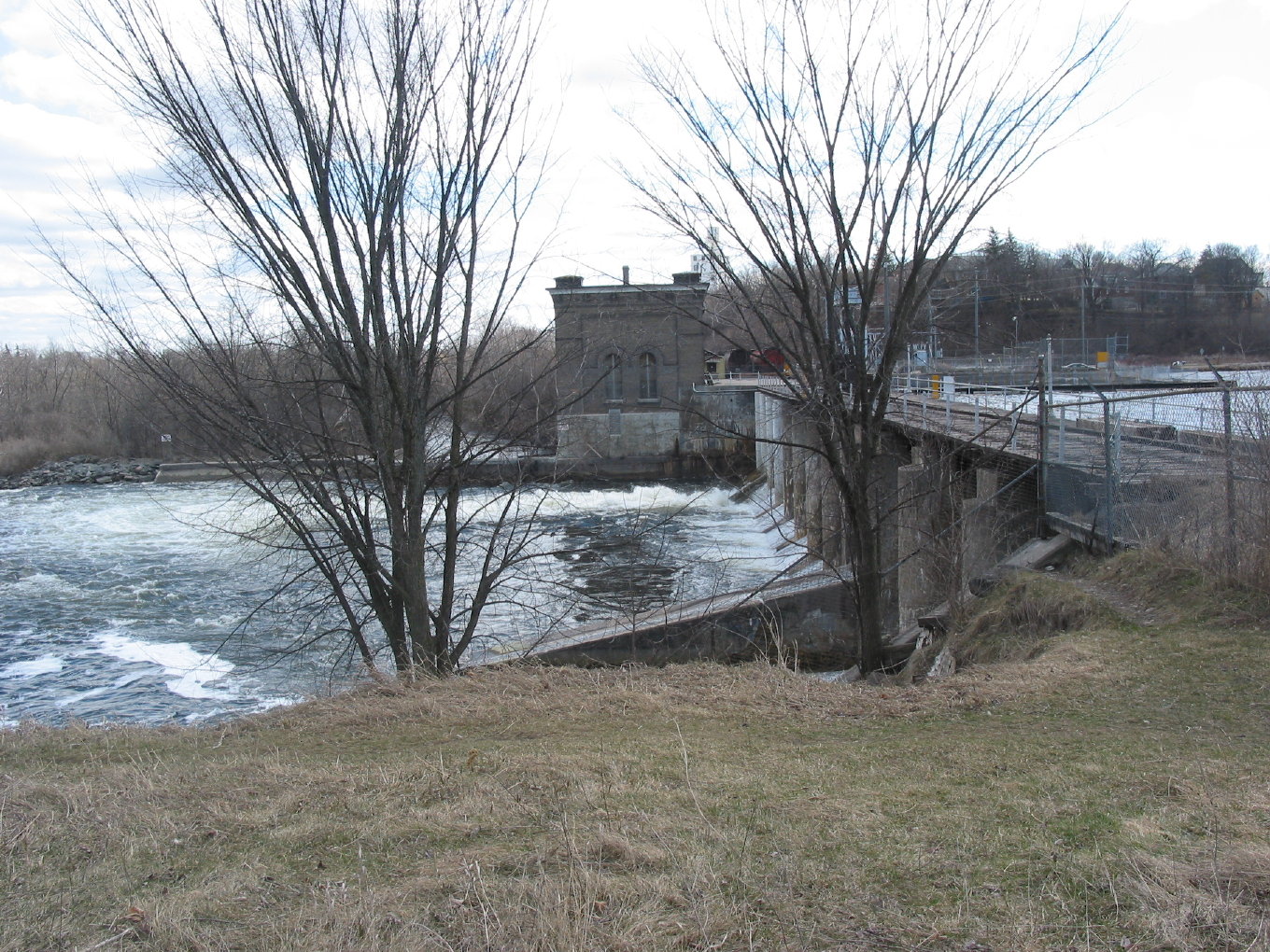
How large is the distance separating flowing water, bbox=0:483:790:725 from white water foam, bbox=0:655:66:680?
1.3 inches

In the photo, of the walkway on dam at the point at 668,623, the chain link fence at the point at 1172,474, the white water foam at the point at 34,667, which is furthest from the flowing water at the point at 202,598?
the chain link fence at the point at 1172,474

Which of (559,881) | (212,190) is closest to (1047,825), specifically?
(559,881)

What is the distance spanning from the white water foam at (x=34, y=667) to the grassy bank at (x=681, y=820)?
1139 cm

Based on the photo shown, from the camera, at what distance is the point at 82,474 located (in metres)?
53.5

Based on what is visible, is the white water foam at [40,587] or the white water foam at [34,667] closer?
the white water foam at [34,667]

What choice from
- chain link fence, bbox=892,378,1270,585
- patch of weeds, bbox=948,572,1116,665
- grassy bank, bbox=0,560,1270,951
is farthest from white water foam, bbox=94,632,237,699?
chain link fence, bbox=892,378,1270,585

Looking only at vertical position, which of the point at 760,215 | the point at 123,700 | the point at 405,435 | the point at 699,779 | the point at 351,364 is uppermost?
the point at 760,215

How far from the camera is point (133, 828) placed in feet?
14.5

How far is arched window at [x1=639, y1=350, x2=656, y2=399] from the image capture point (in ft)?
168

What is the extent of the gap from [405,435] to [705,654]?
23.1 feet

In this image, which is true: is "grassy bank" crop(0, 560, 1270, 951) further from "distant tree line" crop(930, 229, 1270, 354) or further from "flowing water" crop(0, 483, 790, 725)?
"distant tree line" crop(930, 229, 1270, 354)

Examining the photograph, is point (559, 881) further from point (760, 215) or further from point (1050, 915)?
point (760, 215)

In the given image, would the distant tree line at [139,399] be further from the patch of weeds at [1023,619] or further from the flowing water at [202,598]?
the patch of weeds at [1023,619]

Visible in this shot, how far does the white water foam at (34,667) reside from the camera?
16.7m
